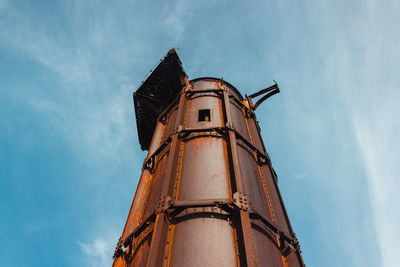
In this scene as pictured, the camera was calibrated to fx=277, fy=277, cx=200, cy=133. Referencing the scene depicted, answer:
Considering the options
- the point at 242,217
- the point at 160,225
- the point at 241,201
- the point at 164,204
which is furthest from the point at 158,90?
the point at 242,217

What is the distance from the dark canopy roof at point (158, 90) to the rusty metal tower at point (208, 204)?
368 cm

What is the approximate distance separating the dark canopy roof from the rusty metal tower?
3.68m

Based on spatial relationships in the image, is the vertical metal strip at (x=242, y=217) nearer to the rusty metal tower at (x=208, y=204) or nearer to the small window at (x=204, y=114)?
the rusty metal tower at (x=208, y=204)

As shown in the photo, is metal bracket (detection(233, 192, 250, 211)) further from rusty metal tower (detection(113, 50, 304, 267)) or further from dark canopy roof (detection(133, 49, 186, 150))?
dark canopy roof (detection(133, 49, 186, 150))

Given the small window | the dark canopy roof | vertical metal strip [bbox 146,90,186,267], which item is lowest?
vertical metal strip [bbox 146,90,186,267]

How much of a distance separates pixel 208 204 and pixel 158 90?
10.6m

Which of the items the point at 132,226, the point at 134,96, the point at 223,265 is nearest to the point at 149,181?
the point at 132,226

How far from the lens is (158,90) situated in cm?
1582

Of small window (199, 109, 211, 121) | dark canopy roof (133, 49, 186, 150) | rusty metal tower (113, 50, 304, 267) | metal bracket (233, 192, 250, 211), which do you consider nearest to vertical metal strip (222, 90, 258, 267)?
rusty metal tower (113, 50, 304, 267)

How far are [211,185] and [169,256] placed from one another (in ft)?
6.96

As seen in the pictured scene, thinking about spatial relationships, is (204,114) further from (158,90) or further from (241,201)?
(158,90)

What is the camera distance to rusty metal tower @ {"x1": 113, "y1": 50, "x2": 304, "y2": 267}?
560cm

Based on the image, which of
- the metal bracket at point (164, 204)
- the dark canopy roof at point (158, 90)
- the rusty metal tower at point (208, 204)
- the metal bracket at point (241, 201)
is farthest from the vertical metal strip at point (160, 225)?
the dark canopy roof at point (158, 90)

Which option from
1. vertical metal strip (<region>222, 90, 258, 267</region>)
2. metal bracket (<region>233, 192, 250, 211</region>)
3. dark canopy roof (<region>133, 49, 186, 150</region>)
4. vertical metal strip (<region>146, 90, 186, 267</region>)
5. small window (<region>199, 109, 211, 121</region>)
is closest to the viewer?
vertical metal strip (<region>222, 90, 258, 267</region>)
